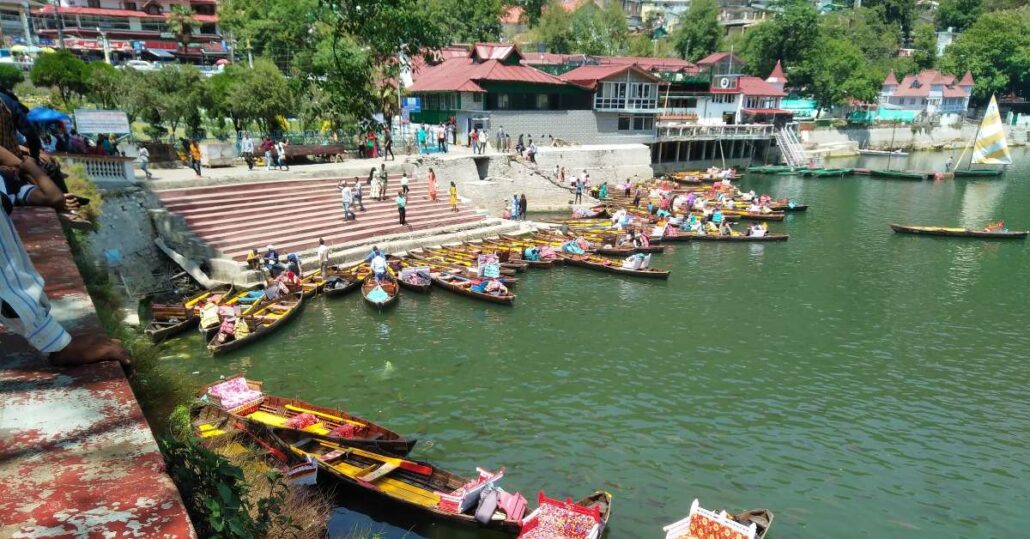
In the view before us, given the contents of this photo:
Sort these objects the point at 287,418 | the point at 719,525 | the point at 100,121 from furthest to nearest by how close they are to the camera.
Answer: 1. the point at 100,121
2. the point at 287,418
3. the point at 719,525

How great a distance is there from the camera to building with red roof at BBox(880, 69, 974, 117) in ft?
289

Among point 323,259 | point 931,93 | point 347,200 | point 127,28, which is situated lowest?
point 323,259

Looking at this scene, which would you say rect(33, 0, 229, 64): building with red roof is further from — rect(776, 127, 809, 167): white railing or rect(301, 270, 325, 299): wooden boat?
rect(776, 127, 809, 167): white railing

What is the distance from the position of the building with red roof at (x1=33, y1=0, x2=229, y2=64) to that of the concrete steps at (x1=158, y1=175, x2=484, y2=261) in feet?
180

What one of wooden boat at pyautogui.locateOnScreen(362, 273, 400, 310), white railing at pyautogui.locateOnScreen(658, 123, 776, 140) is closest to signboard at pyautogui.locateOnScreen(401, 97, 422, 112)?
white railing at pyautogui.locateOnScreen(658, 123, 776, 140)

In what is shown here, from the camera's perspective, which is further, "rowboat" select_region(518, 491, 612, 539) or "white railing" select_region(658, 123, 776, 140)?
"white railing" select_region(658, 123, 776, 140)

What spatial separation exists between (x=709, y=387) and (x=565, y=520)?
751 centimetres

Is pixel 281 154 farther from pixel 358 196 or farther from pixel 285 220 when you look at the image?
pixel 285 220

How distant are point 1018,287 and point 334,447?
92.9ft

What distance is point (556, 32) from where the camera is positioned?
82.8 meters

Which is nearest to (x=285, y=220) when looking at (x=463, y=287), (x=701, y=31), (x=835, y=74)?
(x=463, y=287)

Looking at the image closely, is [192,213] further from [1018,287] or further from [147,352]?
[1018,287]

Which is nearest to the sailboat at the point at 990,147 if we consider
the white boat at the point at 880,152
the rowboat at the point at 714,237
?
the white boat at the point at 880,152

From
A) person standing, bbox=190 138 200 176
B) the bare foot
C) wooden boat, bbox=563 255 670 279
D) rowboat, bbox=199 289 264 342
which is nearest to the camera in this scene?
the bare foot
